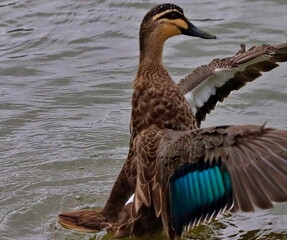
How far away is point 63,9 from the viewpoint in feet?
43.6

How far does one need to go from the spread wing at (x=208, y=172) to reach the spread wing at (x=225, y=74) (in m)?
1.60

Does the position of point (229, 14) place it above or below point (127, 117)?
above

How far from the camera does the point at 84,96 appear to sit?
34.1 feet

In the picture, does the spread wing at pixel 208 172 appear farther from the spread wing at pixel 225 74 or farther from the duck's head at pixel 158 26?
the spread wing at pixel 225 74

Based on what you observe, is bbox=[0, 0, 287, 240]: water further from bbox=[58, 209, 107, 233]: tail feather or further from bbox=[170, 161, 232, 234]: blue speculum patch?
bbox=[170, 161, 232, 234]: blue speculum patch

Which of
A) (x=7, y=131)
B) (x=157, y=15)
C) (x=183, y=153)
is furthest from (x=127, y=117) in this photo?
(x=183, y=153)

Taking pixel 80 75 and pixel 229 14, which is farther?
pixel 229 14

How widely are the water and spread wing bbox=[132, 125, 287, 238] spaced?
36.5 inches

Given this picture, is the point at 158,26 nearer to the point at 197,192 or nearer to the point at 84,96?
the point at 197,192

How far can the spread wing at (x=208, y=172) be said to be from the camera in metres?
6.25

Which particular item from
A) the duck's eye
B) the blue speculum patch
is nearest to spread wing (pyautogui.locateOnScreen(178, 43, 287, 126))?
the duck's eye

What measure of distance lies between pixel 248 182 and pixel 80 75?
16.6 feet

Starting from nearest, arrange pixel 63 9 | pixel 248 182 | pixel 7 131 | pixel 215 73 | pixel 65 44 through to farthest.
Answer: pixel 248 182 < pixel 215 73 < pixel 7 131 < pixel 65 44 < pixel 63 9

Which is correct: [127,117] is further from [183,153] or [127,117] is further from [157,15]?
[183,153]
